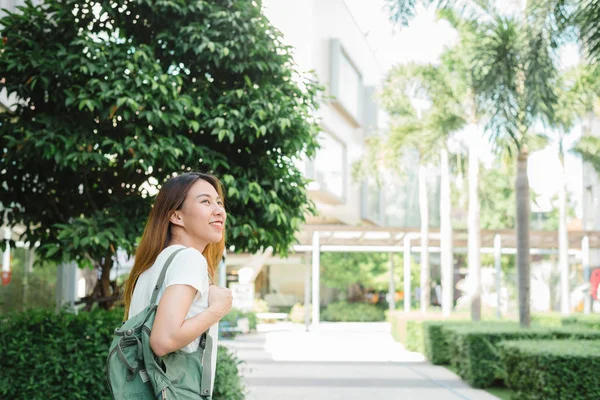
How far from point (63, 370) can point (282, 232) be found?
2467 millimetres

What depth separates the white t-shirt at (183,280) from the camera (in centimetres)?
260

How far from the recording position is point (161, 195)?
2.89 metres

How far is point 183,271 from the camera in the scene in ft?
8.52

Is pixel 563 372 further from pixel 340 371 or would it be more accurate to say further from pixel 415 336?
pixel 415 336

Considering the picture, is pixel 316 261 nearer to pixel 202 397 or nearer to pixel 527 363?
pixel 527 363

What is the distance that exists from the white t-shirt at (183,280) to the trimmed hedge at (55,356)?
5133 millimetres

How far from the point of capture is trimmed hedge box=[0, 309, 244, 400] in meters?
7.58

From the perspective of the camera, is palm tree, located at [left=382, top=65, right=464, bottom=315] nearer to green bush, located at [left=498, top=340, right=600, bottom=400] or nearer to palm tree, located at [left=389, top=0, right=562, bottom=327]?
palm tree, located at [left=389, top=0, right=562, bottom=327]

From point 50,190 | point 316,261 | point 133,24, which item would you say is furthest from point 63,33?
point 316,261

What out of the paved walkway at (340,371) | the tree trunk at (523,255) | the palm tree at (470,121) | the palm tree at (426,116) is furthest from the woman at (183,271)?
the palm tree at (470,121)

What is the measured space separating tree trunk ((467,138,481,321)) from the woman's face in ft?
59.7

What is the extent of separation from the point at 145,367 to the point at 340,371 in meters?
14.0

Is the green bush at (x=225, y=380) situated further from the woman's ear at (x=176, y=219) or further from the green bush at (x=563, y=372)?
the woman's ear at (x=176, y=219)

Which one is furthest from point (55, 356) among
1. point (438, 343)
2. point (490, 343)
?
point (438, 343)
